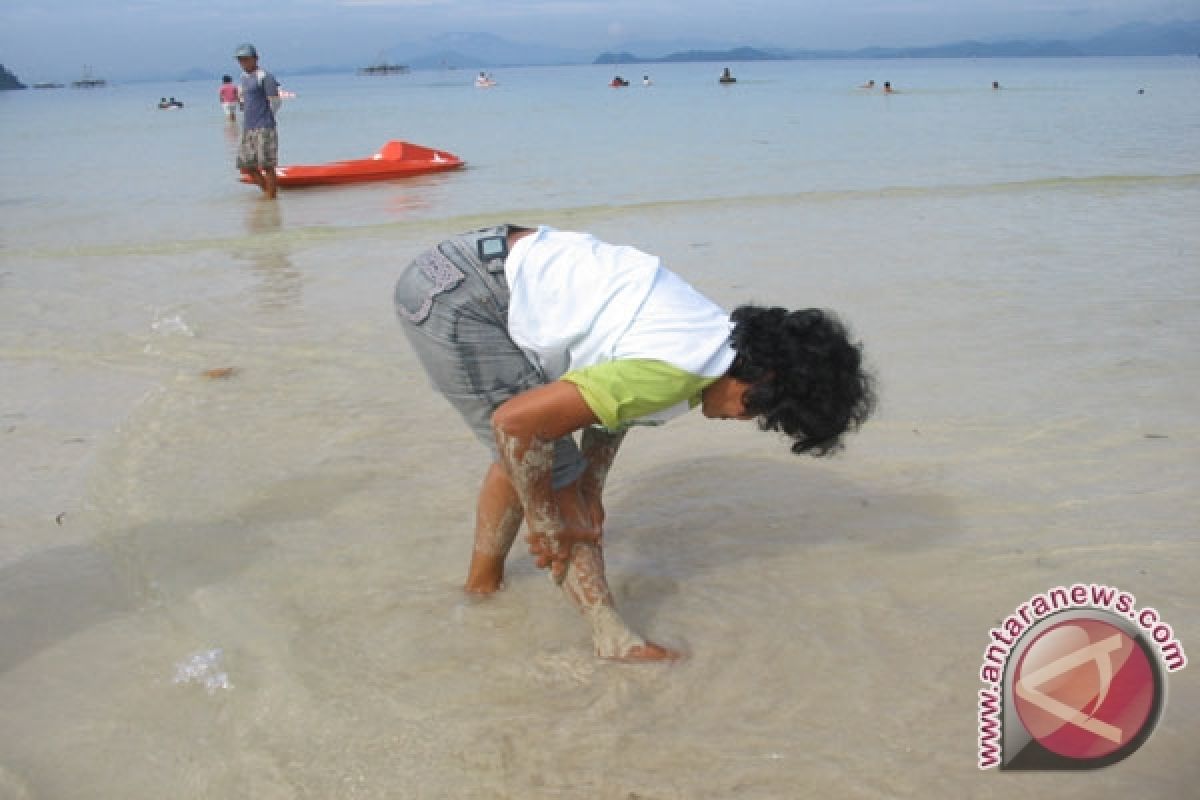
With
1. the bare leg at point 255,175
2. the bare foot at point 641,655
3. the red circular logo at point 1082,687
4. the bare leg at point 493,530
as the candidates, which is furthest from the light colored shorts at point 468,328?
the bare leg at point 255,175

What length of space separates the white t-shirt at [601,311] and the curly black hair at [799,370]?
6cm

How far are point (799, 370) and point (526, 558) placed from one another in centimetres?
131

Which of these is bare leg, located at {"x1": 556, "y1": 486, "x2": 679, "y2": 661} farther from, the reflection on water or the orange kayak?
the orange kayak

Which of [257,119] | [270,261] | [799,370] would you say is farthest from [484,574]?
[257,119]

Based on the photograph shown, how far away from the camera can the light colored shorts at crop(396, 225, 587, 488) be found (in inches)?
85.2

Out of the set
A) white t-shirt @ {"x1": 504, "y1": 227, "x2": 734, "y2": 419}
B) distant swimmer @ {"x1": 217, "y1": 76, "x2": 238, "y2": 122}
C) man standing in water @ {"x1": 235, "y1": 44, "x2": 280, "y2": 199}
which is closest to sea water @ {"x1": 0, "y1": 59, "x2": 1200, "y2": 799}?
white t-shirt @ {"x1": 504, "y1": 227, "x2": 734, "y2": 419}

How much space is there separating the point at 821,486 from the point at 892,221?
548 cm

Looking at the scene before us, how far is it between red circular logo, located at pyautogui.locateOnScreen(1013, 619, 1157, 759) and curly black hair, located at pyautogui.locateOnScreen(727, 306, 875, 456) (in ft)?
1.87

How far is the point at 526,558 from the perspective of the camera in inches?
117

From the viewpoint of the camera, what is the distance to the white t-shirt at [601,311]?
1.94m

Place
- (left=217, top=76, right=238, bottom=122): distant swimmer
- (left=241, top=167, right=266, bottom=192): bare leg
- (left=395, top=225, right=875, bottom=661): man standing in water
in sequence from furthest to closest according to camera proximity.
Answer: (left=217, top=76, right=238, bottom=122): distant swimmer → (left=241, top=167, right=266, bottom=192): bare leg → (left=395, top=225, right=875, bottom=661): man standing in water

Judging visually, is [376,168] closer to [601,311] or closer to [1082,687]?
[601,311]

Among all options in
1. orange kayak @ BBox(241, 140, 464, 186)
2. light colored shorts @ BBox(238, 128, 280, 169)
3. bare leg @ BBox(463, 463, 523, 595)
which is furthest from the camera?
orange kayak @ BBox(241, 140, 464, 186)

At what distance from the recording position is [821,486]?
11.1ft
